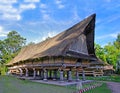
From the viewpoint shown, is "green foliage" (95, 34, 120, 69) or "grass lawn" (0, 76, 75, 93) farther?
"green foliage" (95, 34, 120, 69)

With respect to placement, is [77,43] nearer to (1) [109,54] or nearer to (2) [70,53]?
(2) [70,53]

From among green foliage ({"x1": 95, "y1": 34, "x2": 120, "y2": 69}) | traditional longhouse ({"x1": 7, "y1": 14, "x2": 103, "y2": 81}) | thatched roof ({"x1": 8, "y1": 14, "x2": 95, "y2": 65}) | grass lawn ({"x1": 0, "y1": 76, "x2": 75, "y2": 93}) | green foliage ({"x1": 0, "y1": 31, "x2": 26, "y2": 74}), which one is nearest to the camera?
grass lawn ({"x1": 0, "y1": 76, "x2": 75, "y2": 93})

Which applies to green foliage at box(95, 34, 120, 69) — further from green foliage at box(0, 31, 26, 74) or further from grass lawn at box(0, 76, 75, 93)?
grass lawn at box(0, 76, 75, 93)

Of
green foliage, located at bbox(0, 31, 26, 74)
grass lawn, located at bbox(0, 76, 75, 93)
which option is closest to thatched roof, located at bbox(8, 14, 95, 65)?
grass lawn, located at bbox(0, 76, 75, 93)

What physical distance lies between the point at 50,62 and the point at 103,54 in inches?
941

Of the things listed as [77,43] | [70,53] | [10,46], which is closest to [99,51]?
[10,46]

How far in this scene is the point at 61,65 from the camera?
15688 millimetres

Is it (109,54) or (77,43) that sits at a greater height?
(109,54)

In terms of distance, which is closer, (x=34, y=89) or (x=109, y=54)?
(x=34, y=89)

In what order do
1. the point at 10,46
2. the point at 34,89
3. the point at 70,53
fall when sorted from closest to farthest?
the point at 34,89 < the point at 70,53 < the point at 10,46

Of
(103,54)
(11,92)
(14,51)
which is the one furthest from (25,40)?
(11,92)

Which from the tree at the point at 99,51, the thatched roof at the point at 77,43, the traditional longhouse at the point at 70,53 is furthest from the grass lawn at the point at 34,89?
the tree at the point at 99,51

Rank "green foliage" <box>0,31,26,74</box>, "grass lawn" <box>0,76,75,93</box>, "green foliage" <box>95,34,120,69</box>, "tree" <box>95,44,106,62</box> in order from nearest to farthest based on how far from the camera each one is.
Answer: "grass lawn" <box>0,76,75,93</box>
"green foliage" <box>95,34,120,69</box>
"tree" <box>95,44,106,62</box>
"green foliage" <box>0,31,26,74</box>

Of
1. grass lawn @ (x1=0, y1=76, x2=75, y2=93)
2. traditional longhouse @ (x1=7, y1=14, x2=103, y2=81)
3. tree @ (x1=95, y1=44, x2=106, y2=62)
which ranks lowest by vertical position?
grass lawn @ (x1=0, y1=76, x2=75, y2=93)
